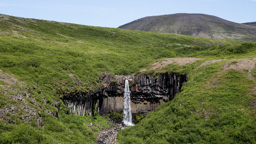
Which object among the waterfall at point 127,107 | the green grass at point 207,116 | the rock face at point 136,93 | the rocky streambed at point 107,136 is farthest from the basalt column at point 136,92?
the rocky streambed at point 107,136

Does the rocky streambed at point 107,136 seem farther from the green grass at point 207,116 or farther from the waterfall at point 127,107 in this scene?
the waterfall at point 127,107

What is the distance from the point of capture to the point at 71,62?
132 feet

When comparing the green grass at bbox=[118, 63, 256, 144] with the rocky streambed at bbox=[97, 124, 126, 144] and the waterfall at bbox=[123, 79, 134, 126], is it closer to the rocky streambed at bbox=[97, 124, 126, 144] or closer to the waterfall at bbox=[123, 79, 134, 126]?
the rocky streambed at bbox=[97, 124, 126, 144]

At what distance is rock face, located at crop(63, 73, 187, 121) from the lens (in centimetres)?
3566

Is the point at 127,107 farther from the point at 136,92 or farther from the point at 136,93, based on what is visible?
the point at 136,92

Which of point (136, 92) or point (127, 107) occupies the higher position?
point (136, 92)

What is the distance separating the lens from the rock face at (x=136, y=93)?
3566 cm

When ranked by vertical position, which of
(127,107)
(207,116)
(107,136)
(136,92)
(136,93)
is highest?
(136,92)

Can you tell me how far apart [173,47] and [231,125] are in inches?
2080

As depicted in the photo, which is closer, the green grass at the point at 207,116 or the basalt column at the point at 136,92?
the green grass at the point at 207,116

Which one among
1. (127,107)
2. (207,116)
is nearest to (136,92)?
(127,107)

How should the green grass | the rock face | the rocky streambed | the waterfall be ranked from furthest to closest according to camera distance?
the waterfall, the rock face, the rocky streambed, the green grass

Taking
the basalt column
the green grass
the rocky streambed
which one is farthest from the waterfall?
the green grass

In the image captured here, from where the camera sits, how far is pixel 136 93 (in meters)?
39.1
